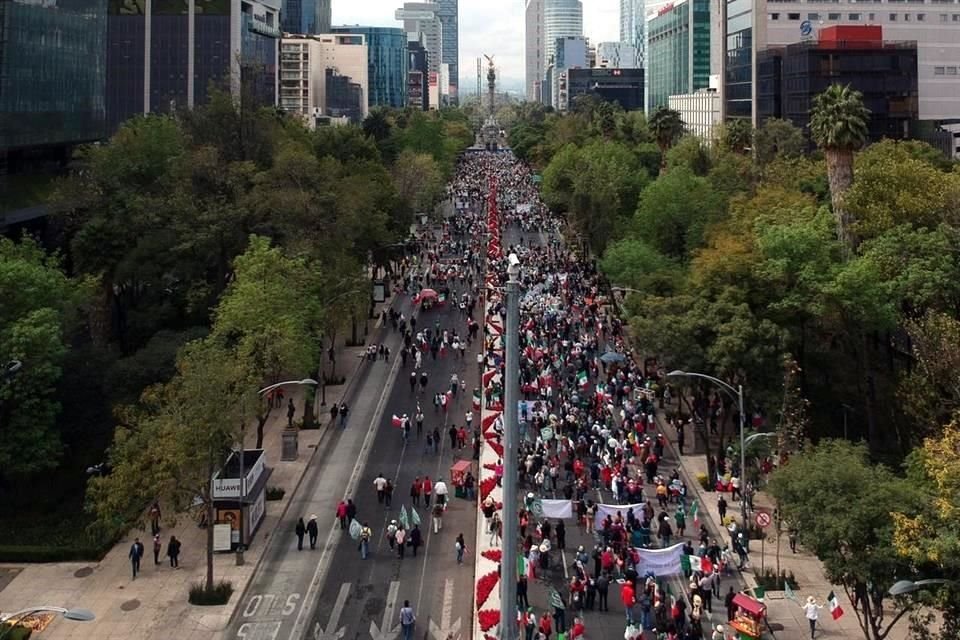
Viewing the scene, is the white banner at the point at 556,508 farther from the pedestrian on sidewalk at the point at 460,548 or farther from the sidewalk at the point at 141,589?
the sidewalk at the point at 141,589

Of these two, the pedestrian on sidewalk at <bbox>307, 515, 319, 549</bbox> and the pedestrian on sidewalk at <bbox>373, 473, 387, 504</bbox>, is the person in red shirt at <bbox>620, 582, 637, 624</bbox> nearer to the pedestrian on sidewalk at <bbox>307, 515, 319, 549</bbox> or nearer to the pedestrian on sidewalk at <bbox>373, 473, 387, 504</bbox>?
the pedestrian on sidewalk at <bbox>307, 515, 319, 549</bbox>

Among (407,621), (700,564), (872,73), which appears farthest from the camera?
(872,73)

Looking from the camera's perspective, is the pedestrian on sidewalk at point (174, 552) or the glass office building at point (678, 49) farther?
the glass office building at point (678, 49)

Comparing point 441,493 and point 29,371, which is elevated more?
point 29,371

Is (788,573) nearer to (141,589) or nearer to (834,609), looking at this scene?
(834,609)

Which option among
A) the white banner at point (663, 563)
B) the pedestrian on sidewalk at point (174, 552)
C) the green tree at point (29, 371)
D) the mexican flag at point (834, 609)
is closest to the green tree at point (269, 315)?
the green tree at point (29, 371)

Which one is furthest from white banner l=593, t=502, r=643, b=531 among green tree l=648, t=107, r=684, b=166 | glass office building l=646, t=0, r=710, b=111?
glass office building l=646, t=0, r=710, b=111

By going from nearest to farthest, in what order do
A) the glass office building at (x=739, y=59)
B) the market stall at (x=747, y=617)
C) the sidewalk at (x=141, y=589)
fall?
the market stall at (x=747, y=617)
the sidewalk at (x=141, y=589)
the glass office building at (x=739, y=59)

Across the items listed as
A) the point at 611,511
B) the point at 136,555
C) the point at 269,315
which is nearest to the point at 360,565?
the point at 136,555
